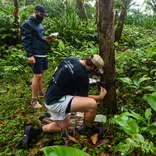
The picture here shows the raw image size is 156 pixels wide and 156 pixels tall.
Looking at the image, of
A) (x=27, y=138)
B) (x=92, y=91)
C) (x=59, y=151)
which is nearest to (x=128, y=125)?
(x=59, y=151)

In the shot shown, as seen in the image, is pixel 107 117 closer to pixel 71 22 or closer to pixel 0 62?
pixel 0 62

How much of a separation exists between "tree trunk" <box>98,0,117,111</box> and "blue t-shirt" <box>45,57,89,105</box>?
18.8 inches

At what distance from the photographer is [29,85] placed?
18.4 feet

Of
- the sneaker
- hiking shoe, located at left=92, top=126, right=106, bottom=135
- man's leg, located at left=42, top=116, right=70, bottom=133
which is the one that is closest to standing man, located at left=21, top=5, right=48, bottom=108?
the sneaker

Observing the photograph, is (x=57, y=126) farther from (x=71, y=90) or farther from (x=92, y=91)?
(x=92, y=91)

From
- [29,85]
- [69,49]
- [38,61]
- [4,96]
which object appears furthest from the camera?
[69,49]

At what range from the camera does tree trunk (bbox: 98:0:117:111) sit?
3068mm

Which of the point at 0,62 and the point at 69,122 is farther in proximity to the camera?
the point at 0,62

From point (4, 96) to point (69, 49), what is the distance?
293 cm

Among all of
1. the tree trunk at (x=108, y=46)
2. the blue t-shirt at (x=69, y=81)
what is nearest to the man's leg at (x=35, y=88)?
the blue t-shirt at (x=69, y=81)

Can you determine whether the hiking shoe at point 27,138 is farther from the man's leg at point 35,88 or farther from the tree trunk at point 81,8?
the tree trunk at point 81,8

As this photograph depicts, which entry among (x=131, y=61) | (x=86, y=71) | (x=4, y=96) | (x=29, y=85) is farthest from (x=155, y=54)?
(x=4, y=96)

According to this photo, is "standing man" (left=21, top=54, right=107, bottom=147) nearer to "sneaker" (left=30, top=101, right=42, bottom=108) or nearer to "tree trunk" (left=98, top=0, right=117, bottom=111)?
"tree trunk" (left=98, top=0, right=117, bottom=111)

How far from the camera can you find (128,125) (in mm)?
2592
